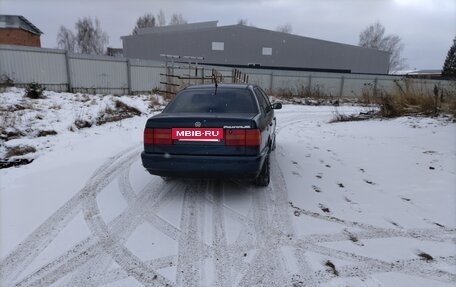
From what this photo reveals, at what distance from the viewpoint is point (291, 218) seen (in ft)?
12.1

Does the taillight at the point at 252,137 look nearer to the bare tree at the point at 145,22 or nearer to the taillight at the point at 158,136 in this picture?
the taillight at the point at 158,136

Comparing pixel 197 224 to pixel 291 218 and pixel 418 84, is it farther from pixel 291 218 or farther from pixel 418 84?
pixel 418 84

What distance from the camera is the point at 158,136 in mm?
3881

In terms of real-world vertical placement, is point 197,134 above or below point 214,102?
below

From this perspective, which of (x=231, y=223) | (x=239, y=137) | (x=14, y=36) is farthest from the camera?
(x=14, y=36)

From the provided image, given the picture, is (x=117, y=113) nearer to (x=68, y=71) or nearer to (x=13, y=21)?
(x=68, y=71)

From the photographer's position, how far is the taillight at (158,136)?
3.84 meters

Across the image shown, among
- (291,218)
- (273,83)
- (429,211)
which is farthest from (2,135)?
(273,83)

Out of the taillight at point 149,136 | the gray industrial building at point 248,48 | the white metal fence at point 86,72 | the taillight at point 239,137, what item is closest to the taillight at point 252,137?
the taillight at point 239,137

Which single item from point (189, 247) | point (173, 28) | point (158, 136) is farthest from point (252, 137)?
point (173, 28)

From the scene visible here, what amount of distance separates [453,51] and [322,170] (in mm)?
46756

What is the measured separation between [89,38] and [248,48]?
4414cm

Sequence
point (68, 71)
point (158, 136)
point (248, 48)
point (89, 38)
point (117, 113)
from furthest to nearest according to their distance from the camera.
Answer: point (89, 38) < point (248, 48) < point (68, 71) < point (117, 113) < point (158, 136)

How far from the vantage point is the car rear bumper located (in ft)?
12.2
